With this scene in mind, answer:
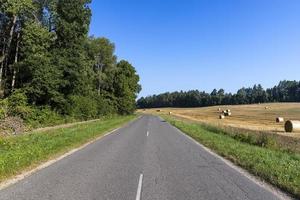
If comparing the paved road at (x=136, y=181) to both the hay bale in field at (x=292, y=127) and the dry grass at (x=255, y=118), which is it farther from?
the hay bale in field at (x=292, y=127)

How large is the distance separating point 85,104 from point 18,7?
19.4 meters

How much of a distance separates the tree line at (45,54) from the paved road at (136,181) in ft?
73.6

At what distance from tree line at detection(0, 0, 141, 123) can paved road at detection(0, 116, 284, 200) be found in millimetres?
22420

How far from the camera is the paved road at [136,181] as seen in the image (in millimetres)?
9227

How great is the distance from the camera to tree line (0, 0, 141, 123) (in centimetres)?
3706

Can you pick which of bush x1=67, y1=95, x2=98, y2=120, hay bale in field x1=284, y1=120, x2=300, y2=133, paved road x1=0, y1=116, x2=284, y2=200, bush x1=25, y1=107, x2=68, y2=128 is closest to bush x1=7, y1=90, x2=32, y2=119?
bush x1=25, y1=107, x2=68, y2=128

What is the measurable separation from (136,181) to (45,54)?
3061 cm

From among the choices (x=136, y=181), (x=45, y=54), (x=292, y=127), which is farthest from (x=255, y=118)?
(x=136, y=181)

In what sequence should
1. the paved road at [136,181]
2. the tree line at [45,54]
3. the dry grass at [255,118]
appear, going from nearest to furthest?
the paved road at [136,181], the tree line at [45,54], the dry grass at [255,118]

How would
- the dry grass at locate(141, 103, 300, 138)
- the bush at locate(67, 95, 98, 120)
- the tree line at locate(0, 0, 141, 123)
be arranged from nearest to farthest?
1. the tree line at locate(0, 0, 141, 123)
2. the bush at locate(67, 95, 98, 120)
3. the dry grass at locate(141, 103, 300, 138)

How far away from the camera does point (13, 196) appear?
8906 millimetres

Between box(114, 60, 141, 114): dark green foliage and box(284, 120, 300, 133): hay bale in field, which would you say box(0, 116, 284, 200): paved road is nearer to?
box(284, 120, 300, 133): hay bale in field

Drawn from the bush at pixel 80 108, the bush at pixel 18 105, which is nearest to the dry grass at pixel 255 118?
the bush at pixel 80 108

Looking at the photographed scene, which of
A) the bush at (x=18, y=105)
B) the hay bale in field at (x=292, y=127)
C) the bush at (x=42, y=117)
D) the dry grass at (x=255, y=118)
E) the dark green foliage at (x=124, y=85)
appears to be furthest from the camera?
the dark green foliage at (x=124, y=85)
